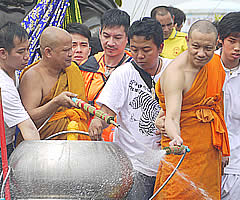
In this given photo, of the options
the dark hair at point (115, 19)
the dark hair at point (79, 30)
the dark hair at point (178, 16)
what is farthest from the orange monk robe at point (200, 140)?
the dark hair at point (178, 16)

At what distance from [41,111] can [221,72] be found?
53.1 inches

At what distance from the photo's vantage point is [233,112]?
3955 mm

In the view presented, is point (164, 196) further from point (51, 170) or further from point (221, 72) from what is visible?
point (51, 170)

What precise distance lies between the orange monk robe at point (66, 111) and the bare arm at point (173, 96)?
0.63m

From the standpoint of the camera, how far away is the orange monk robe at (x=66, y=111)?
3.46 metres

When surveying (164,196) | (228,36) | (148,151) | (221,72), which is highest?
(228,36)

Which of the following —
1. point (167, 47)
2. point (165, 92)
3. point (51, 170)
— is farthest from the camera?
point (167, 47)

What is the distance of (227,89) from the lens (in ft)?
13.0

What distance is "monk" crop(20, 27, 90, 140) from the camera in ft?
11.2

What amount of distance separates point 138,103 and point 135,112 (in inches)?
2.8

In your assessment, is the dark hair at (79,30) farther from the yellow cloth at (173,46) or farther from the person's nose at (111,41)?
the yellow cloth at (173,46)

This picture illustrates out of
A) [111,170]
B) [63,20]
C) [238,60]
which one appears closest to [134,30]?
[238,60]

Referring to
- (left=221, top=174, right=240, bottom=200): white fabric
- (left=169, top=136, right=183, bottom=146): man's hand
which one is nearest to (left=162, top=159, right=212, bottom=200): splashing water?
(left=169, top=136, right=183, bottom=146): man's hand

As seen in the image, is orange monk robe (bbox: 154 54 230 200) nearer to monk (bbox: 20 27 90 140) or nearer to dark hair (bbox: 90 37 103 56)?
monk (bbox: 20 27 90 140)
